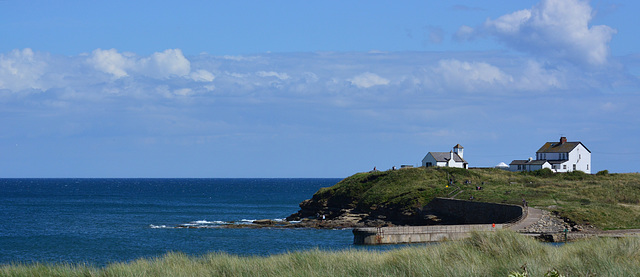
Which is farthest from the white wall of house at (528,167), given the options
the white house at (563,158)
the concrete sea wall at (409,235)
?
the concrete sea wall at (409,235)

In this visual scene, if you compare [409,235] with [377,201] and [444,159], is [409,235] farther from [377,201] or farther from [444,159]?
[444,159]

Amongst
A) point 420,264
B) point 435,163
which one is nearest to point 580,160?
point 435,163

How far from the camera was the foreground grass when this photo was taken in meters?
14.6

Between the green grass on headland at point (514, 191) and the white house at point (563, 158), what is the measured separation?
5.15 meters

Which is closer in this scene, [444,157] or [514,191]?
[514,191]

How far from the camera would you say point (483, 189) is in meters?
67.4

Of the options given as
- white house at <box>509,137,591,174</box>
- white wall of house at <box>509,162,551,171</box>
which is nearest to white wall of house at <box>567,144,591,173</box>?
white house at <box>509,137,591,174</box>

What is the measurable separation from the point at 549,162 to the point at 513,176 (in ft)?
43.2

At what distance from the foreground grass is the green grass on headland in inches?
1212

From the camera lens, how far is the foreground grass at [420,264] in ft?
48.0

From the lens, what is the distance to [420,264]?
15328 millimetres

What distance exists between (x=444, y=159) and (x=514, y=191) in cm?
2956

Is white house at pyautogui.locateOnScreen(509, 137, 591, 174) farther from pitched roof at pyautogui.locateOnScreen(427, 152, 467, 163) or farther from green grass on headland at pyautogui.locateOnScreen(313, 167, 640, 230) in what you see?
pitched roof at pyautogui.locateOnScreen(427, 152, 467, 163)

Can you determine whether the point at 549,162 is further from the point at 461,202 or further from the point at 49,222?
the point at 49,222
